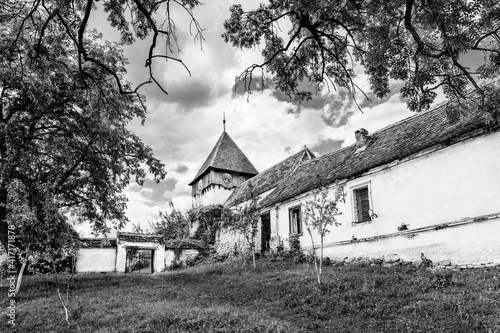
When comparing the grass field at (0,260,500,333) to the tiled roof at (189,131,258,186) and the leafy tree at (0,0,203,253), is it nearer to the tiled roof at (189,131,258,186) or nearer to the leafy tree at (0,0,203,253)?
the leafy tree at (0,0,203,253)

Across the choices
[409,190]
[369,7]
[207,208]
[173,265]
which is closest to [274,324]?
[369,7]

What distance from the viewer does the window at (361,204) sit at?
15331 millimetres

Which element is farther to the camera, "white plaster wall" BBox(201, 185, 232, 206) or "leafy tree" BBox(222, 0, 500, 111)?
"white plaster wall" BBox(201, 185, 232, 206)

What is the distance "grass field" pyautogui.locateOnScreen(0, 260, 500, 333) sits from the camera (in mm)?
7336

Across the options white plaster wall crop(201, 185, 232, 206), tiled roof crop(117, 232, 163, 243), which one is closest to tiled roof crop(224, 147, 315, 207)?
white plaster wall crop(201, 185, 232, 206)

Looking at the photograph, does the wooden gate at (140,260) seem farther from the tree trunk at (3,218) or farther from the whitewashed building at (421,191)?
the whitewashed building at (421,191)

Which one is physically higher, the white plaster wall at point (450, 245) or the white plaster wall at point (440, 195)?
the white plaster wall at point (440, 195)

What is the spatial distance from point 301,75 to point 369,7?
163cm

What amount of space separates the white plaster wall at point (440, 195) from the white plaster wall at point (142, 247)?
41.7ft

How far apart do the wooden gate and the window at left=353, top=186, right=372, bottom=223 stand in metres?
14.2

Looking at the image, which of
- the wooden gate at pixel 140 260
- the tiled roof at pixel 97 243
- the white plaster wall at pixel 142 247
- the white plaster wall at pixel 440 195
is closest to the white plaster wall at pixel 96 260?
the tiled roof at pixel 97 243

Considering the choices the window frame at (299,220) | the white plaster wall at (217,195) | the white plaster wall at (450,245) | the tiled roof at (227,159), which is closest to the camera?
the white plaster wall at (450,245)

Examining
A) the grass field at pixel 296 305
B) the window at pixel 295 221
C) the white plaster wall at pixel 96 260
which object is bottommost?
the grass field at pixel 296 305

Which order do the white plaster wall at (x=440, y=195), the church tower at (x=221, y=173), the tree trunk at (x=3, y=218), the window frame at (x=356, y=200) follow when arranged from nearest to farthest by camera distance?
the white plaster wall at (x=440, y=195) → the tree trunk at (x=3, y=218) → the window frame at (x=356, y=200) → the church tower at (x=221, y=173)
